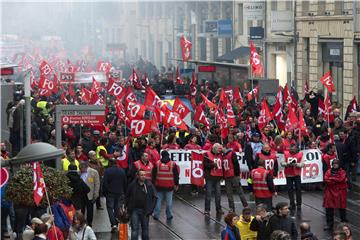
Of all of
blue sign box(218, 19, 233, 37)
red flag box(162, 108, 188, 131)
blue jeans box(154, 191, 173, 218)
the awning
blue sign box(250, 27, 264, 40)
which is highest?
blue sign box(218, 19, 233, 37)

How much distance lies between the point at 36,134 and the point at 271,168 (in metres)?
9.57

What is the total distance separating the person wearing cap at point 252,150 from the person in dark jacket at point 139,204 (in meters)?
4.86

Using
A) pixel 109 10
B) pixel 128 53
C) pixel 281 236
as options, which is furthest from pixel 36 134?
pixel 109 10

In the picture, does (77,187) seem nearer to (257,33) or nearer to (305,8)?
(305,8)

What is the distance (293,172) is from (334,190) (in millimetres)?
2212

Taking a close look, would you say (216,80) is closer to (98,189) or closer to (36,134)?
(36,134)

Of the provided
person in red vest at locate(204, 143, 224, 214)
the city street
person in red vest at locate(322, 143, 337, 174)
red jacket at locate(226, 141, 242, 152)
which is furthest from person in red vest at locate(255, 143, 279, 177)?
red jacket at locate(226, 141, 242, 152)

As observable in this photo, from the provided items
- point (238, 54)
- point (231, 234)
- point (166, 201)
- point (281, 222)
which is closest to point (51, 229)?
point (231, 234)

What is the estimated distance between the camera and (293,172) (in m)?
23.0

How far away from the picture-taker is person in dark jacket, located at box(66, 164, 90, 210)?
1967cm

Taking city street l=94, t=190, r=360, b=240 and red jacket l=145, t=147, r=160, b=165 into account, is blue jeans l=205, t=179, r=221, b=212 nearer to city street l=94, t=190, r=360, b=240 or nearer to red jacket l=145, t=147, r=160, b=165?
city street l=94, t=190, r=360, b=240

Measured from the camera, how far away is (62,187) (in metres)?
18.3

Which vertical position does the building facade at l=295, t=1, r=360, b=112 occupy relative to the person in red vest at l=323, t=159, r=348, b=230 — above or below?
above

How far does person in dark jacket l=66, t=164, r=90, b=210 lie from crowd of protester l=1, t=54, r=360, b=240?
0.05 ft
